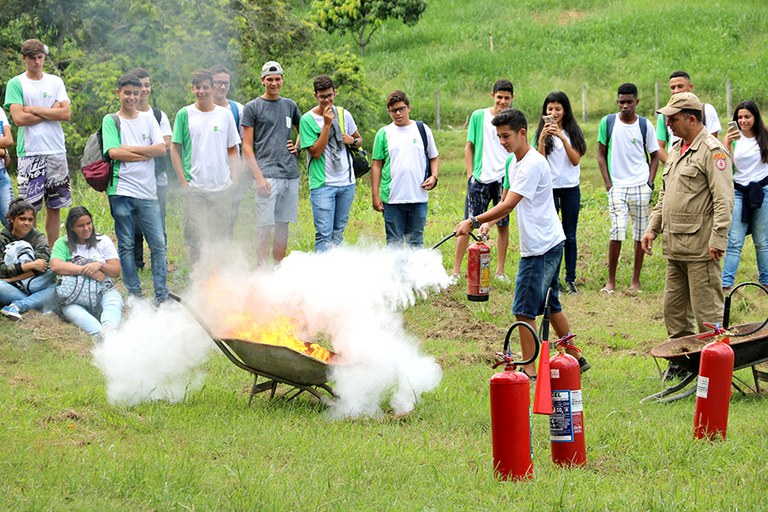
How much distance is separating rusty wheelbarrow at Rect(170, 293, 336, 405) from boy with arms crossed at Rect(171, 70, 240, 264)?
342 centimetres

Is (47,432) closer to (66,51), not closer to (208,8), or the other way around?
(208,8)

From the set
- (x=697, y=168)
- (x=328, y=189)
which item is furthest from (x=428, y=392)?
(x=328, y=189)

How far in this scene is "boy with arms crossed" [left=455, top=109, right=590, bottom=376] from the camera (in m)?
7.51

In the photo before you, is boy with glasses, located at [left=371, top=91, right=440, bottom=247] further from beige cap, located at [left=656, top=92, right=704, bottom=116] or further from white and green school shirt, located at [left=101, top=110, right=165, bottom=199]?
beige cap, located at [left=656, top=92, right=704, bottom=116]

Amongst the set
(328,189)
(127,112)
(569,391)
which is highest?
(127,112)

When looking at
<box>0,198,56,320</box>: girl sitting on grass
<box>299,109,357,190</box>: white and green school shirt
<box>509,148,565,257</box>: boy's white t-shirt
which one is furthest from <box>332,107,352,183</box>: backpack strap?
<box>0,198,56,320</box>: girl sitting on grass

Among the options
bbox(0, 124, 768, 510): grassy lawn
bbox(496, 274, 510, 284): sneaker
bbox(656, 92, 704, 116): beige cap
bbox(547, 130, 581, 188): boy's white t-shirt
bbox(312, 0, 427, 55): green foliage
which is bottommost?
bbox(496, 274, 510, 284): sneaker

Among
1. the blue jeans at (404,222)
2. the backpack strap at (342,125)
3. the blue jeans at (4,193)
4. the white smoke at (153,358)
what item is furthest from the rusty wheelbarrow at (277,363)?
the blue jeans at (4,193)

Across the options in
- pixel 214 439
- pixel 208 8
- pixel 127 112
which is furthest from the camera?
pixel 208 8

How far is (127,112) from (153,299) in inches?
80.7

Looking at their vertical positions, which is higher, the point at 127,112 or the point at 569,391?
the point at 127,112

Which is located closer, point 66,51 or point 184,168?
point 184,168

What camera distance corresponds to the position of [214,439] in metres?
6.14

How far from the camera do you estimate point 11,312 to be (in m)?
9.27
